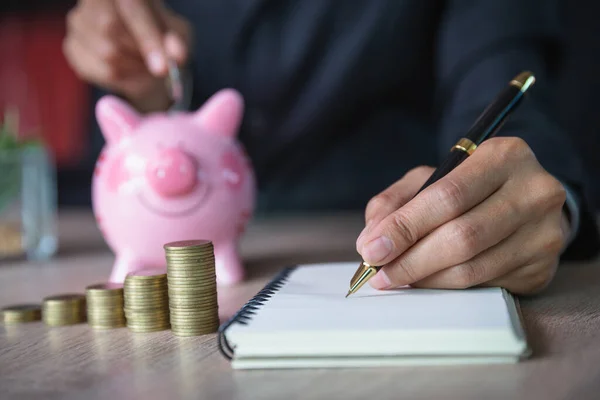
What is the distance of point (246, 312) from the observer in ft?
2.15

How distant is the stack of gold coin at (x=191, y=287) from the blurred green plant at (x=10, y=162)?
95 cm

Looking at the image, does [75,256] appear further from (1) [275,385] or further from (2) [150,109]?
(1) [275,385]

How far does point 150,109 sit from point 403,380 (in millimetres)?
1189

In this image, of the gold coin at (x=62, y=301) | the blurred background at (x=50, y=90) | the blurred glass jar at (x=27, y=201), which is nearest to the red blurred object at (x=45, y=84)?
the blurred background at (x=50, y=90)

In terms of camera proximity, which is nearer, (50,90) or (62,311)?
(62,311)

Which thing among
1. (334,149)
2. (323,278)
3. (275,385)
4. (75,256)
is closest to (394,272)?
(323,278)

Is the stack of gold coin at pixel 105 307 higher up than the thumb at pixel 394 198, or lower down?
lower down

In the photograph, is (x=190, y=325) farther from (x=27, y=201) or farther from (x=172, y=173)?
(x=27, y=201)

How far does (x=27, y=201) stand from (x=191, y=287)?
1008 mm

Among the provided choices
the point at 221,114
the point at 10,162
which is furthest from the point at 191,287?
the point at 10,162

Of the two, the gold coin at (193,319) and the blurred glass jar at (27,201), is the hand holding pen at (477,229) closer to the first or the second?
the gold coin at (193,319)

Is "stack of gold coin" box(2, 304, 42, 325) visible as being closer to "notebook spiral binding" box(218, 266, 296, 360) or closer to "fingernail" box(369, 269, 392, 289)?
"notebook spiral binding" box(218, 266, 296, 360)

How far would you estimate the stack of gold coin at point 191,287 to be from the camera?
0.71 m

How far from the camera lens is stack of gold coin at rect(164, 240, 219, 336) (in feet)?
2.34
